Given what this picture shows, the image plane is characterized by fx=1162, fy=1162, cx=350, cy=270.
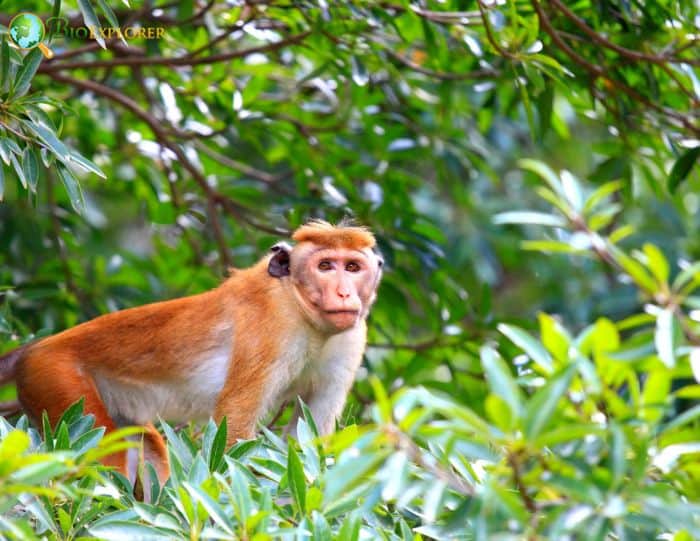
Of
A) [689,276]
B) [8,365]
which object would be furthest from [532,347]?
[8,365]

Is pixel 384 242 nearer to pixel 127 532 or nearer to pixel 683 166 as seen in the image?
pixel 683 166

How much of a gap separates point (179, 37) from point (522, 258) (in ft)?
17.6

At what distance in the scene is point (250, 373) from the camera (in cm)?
637

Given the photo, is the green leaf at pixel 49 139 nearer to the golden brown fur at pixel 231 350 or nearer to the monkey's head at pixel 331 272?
the golden brown fur at pixel 231 350

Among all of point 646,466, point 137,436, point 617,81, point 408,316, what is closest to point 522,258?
point 408,316

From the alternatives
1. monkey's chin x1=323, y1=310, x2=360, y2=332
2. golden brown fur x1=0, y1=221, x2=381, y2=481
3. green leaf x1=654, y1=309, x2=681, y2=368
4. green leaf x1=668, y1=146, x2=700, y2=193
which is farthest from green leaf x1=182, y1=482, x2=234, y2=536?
green leaf x1=668, y1=146, x2=700, y2=193

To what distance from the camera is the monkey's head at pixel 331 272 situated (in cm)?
632

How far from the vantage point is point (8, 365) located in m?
6.45

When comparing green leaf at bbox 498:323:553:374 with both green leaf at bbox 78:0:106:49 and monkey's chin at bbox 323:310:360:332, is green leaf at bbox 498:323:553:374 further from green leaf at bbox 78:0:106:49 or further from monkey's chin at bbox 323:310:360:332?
monkey's chin at bbox 323:310:360:332

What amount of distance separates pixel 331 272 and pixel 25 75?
2076 millimetres

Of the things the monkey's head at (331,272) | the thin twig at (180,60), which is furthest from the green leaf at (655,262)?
the thin twig at (180,60)

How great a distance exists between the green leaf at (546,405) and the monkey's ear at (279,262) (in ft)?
12.2

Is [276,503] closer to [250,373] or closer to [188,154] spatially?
[250,373]

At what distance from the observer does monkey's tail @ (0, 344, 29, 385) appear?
21.1ft
